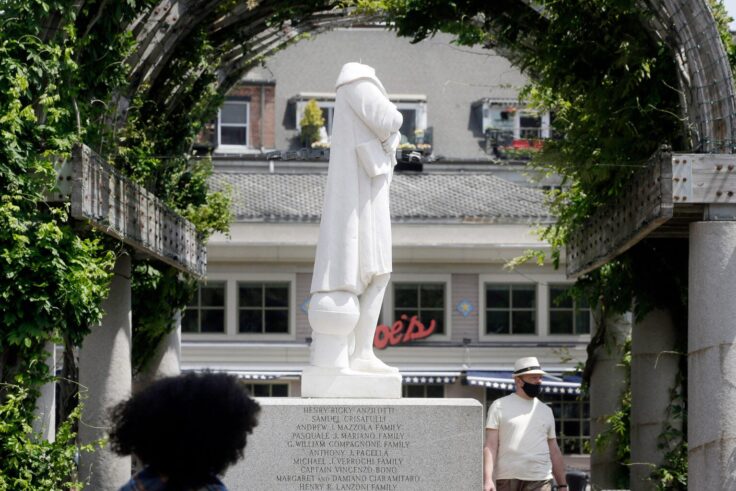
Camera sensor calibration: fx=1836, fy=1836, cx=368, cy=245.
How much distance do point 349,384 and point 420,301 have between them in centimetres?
2781

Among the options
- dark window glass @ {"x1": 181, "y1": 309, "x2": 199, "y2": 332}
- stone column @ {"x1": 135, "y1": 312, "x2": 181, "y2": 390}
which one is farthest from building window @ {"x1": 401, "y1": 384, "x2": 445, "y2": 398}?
stone column @ {"x1": 135, "y1": 312, "x2": 181, "y2": 390}

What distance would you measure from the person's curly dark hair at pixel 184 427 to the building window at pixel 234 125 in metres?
43.0

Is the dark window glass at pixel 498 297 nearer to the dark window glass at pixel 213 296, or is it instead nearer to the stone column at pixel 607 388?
the dark window glass at pixel 213 296

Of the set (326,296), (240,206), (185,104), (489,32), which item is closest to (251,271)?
(240,206)

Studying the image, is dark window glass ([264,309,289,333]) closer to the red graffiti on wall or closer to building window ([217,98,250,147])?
the red graffiti on wall

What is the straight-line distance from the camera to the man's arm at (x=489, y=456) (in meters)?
14.8

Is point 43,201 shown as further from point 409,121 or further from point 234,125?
point 409,121

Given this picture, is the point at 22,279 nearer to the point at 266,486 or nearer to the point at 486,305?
the point at 266,486

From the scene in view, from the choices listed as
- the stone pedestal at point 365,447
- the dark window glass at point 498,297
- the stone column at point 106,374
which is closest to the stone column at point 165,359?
the stone column at point 106,374

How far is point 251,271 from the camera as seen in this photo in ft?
137

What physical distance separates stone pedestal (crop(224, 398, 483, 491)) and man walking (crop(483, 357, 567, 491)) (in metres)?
0.89

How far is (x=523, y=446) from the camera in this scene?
15.2 meters

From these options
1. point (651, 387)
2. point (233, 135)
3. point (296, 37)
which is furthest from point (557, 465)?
point (233, 135)

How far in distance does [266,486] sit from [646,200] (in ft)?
19.3
